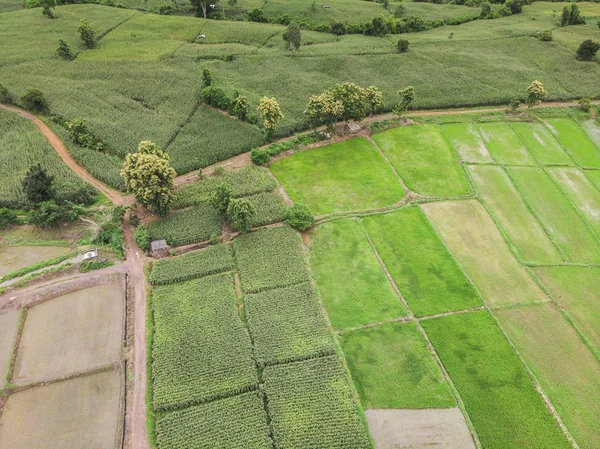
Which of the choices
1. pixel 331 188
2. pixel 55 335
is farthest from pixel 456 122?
pixel 55 335

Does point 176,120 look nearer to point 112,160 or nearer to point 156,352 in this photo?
point 112,160

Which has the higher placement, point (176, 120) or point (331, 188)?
point (176, 120)

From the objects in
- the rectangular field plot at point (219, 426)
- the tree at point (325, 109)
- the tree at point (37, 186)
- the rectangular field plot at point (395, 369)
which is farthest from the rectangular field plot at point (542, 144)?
the tree at point (37, 186)

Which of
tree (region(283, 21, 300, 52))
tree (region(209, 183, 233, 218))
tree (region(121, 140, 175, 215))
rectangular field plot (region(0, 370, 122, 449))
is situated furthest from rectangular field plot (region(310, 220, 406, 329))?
tree (region(283, 21, 300, 52))

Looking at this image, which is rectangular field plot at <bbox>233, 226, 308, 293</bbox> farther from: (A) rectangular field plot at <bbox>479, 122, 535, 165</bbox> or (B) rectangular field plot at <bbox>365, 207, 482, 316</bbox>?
(A) rectangular field plot at <bbox>479, 122, 535, 165</bbox>

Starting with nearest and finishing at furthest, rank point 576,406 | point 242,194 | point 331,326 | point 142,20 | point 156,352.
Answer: point 576,406 → point 156,352 → point 331,326 → point 242,194 → point 142,20

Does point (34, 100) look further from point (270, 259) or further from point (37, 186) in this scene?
point (270, 259)

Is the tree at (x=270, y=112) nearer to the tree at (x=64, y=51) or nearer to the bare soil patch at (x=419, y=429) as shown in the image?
the bare soil patch at (x=419, y=429)
